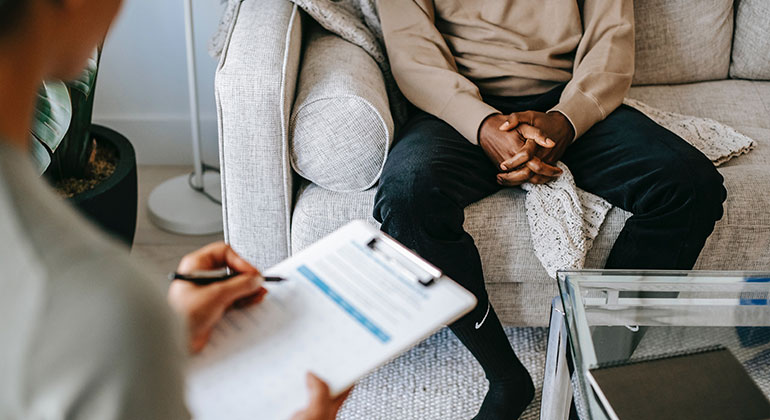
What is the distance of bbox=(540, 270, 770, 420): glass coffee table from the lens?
40.6 inches

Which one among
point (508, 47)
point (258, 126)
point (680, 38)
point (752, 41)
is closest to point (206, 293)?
point (258, 126)

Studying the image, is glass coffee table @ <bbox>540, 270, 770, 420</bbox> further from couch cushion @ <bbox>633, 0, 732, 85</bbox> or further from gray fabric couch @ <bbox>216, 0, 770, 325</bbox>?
couch cushion @ <bbox>633, 0, 732, 85</bbox>

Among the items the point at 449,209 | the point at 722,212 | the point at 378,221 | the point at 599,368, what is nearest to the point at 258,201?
the point at 378,221

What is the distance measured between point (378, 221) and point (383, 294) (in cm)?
60

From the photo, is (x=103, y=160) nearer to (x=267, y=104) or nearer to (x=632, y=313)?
(x=267, y=104)

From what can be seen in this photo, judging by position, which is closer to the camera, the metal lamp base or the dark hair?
the dark hair

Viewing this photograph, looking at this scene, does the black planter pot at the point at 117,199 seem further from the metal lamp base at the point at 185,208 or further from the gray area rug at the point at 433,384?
the gray area rug at the point at 433,384

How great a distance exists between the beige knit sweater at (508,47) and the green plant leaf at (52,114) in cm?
67

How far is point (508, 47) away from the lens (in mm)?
1623

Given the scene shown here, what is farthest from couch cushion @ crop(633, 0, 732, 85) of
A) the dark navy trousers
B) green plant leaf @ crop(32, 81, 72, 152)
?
green plant leaf @ crop(32, 81, 72, 152)

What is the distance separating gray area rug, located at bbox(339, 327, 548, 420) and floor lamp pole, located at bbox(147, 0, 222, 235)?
72cm

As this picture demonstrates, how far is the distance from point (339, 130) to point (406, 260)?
0.59 m

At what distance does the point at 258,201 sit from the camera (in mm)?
1446

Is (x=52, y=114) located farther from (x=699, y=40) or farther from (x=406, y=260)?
(x=699, y=40)
